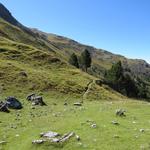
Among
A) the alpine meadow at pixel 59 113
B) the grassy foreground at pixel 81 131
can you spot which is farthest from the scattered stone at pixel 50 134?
the grassy foreground at pixel 81 131

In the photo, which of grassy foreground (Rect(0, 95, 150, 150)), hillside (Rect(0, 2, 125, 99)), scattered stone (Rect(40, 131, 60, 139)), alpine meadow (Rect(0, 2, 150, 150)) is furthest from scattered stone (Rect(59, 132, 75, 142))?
hillside (Rect(0, 2, 125, 99))

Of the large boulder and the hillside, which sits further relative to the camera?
the hillside

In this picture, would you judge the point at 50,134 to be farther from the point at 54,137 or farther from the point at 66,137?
the point at 66,137

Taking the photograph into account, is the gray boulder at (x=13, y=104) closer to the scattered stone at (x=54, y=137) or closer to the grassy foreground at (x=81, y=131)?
the grassy foreground at (x=81, y=131)

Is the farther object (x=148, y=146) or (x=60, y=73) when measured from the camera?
(x=60, y=73)

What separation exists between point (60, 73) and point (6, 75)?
17.3 meters

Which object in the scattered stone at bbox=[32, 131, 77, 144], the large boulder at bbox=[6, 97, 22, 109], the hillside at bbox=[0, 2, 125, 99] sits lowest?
the scattered stone at bbox=[32, 131, 77, 144]

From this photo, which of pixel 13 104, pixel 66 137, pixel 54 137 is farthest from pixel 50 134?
pixel 13 104

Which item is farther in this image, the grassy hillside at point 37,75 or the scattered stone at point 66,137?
the grassy hillside at point 37,75

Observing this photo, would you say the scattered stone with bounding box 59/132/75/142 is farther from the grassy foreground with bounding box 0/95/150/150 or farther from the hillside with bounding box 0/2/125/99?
→ the hillside with bounding box 0/2/125/99

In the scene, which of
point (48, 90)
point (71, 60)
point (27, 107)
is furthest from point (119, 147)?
point (71, 60)

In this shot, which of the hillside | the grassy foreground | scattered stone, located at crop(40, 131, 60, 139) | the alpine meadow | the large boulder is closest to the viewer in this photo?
the grassy foreground

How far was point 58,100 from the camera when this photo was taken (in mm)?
58500

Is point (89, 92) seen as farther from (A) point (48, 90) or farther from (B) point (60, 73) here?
(B) point (60, 73)
